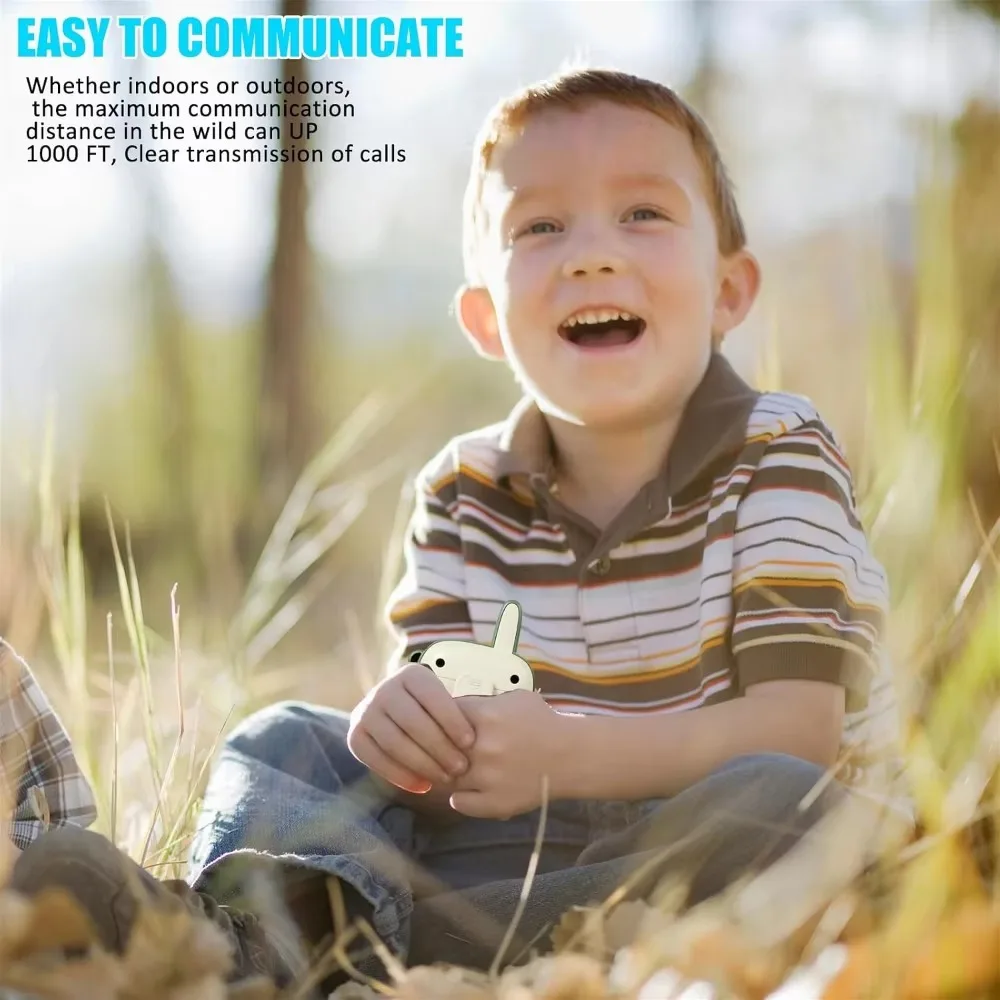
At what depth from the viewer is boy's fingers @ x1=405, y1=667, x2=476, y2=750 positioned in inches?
45.8

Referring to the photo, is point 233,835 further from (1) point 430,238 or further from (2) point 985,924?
(1) point 430,238

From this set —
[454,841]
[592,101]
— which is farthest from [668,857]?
[592,101]

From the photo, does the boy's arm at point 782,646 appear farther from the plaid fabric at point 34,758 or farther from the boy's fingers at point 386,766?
the plaid fabric at point 34,758

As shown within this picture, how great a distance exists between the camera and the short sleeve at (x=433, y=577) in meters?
1.59

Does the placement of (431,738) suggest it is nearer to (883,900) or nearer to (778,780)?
(778,780)

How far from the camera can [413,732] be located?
117cm

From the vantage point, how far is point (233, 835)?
126 centimetres

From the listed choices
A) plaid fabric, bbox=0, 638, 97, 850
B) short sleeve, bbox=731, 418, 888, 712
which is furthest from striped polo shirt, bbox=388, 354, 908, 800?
plaid fabric, bbox=0, 638, 97, 850

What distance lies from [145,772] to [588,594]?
30.7 inches

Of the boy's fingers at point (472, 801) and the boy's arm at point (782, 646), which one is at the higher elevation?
the boy's arm at point (782, 646)

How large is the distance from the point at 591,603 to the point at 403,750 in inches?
15.5

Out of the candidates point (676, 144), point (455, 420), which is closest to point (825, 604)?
point (676, 144)

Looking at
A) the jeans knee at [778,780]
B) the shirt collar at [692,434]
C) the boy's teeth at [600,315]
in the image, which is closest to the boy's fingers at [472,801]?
the jeans knee at [778,780]

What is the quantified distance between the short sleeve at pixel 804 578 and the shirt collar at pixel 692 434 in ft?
0.20
